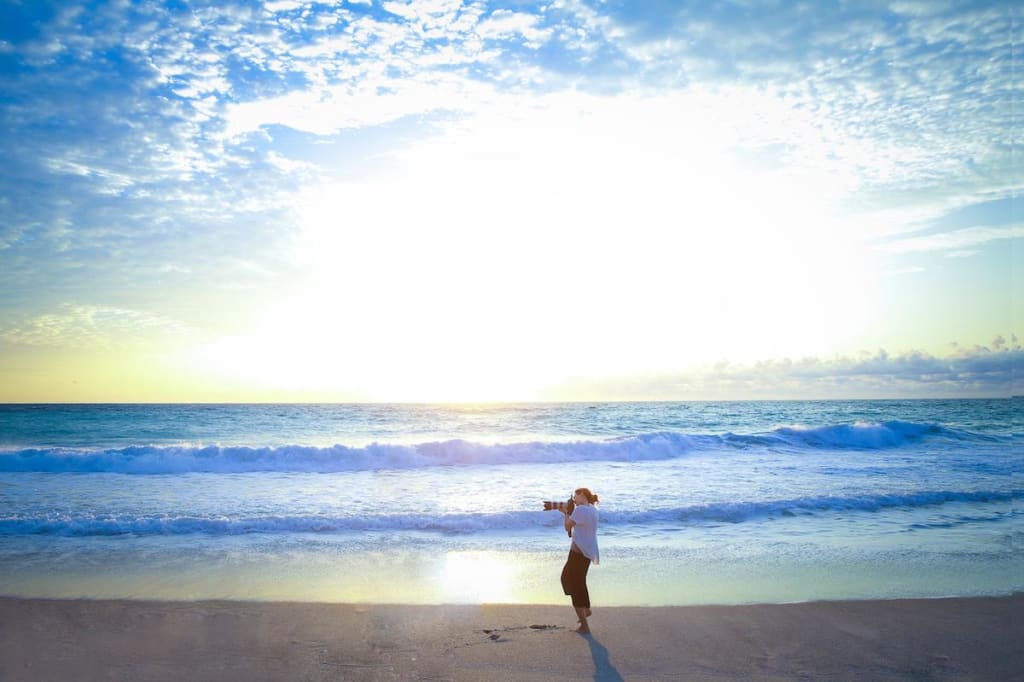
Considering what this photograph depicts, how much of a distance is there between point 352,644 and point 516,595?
2.42 metres

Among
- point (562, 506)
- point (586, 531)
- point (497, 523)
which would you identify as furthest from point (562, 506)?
point (497, 523)

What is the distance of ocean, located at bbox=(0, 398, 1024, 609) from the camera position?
29.1 feet

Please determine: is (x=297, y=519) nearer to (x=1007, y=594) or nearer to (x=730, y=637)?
(x=730, y=637)

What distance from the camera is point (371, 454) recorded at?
26281mm

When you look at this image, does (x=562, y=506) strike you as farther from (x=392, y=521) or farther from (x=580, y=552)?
(x=392, y=521)

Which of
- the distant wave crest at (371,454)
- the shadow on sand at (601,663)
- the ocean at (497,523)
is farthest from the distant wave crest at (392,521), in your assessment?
the distant wave crest at (371,454)

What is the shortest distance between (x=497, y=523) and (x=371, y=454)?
47.0ft

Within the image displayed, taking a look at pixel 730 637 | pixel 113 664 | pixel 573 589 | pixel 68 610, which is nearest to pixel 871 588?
pixel 730 637

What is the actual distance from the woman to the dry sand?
1.09ft

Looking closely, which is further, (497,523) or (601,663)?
(497,523)

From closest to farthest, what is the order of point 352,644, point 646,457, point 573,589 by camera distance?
point 352,644
point 573,589
point 646,457

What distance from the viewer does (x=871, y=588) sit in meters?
8.64

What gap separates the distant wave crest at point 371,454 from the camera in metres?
23.7

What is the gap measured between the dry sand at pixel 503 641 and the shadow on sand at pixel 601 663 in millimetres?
20
